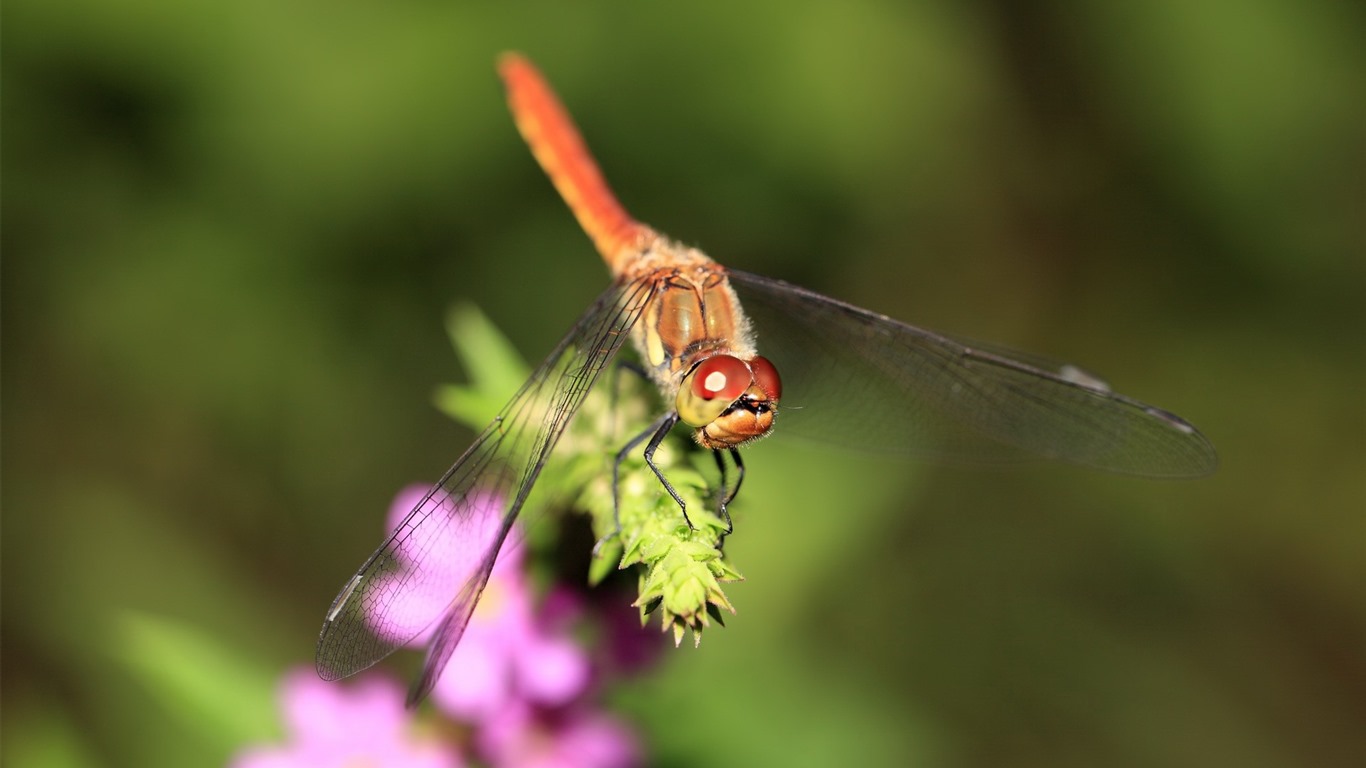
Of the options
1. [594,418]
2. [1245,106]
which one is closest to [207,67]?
[594,418]

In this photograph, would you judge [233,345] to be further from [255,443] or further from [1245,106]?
[1245,106]

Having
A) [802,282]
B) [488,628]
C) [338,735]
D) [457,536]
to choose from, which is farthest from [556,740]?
[802,282]

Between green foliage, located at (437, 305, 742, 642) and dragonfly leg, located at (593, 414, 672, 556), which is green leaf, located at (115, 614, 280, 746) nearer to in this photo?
green foliage, located at (437, 305, 742, 642)

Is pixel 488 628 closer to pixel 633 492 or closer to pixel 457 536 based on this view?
pixel 457 536

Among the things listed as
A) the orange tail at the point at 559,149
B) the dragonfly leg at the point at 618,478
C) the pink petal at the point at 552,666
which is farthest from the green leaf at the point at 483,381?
the orange tail at the point at 559,149

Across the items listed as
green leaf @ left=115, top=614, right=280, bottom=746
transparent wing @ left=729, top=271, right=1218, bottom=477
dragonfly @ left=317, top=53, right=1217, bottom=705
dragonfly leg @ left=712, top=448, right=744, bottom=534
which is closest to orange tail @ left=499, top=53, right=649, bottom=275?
dragonfly @ left=317, top=53, right=1217, bottom=705

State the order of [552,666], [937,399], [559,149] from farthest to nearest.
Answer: [559,149] → [937,399] → [552,666]

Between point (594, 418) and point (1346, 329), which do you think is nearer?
point (594, 418)
